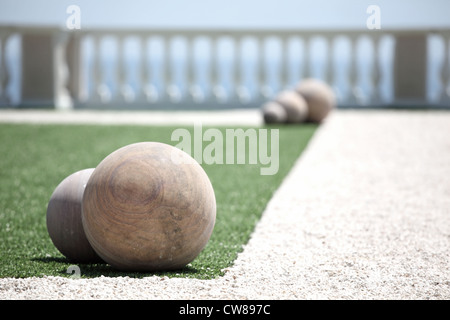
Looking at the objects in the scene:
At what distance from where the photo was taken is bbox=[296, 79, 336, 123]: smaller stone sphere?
20938mm

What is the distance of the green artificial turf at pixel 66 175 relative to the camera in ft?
23.0

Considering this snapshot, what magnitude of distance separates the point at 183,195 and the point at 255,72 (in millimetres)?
22857

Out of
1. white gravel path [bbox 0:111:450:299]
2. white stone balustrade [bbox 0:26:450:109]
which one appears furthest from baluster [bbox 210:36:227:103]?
white gravel path [bbox 0:111:450:299]

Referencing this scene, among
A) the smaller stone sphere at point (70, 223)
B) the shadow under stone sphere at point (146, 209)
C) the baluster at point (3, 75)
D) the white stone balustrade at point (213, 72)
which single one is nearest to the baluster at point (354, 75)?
the white stone balustrade at point (213, 72)

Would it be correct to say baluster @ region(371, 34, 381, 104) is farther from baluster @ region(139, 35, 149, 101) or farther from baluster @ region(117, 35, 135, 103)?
baluster @ region(117, 35, 135, 103)

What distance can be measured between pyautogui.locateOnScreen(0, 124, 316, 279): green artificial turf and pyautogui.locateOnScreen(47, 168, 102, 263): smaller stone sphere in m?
0.11

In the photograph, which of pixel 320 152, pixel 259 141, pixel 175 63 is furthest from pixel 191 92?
pixel 320 152

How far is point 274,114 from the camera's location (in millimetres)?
20203

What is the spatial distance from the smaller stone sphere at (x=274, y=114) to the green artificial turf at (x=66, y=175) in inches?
15.4

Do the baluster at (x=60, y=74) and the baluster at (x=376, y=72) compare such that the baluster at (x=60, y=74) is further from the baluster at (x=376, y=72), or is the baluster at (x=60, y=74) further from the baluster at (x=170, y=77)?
the baluster at (x=376, y=72)

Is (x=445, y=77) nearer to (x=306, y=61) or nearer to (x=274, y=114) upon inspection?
(x=306, y=61)

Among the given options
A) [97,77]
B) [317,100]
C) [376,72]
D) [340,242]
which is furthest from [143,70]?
[340,242]

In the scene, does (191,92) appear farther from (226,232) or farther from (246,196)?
(226,232)

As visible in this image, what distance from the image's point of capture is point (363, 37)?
28047mm
